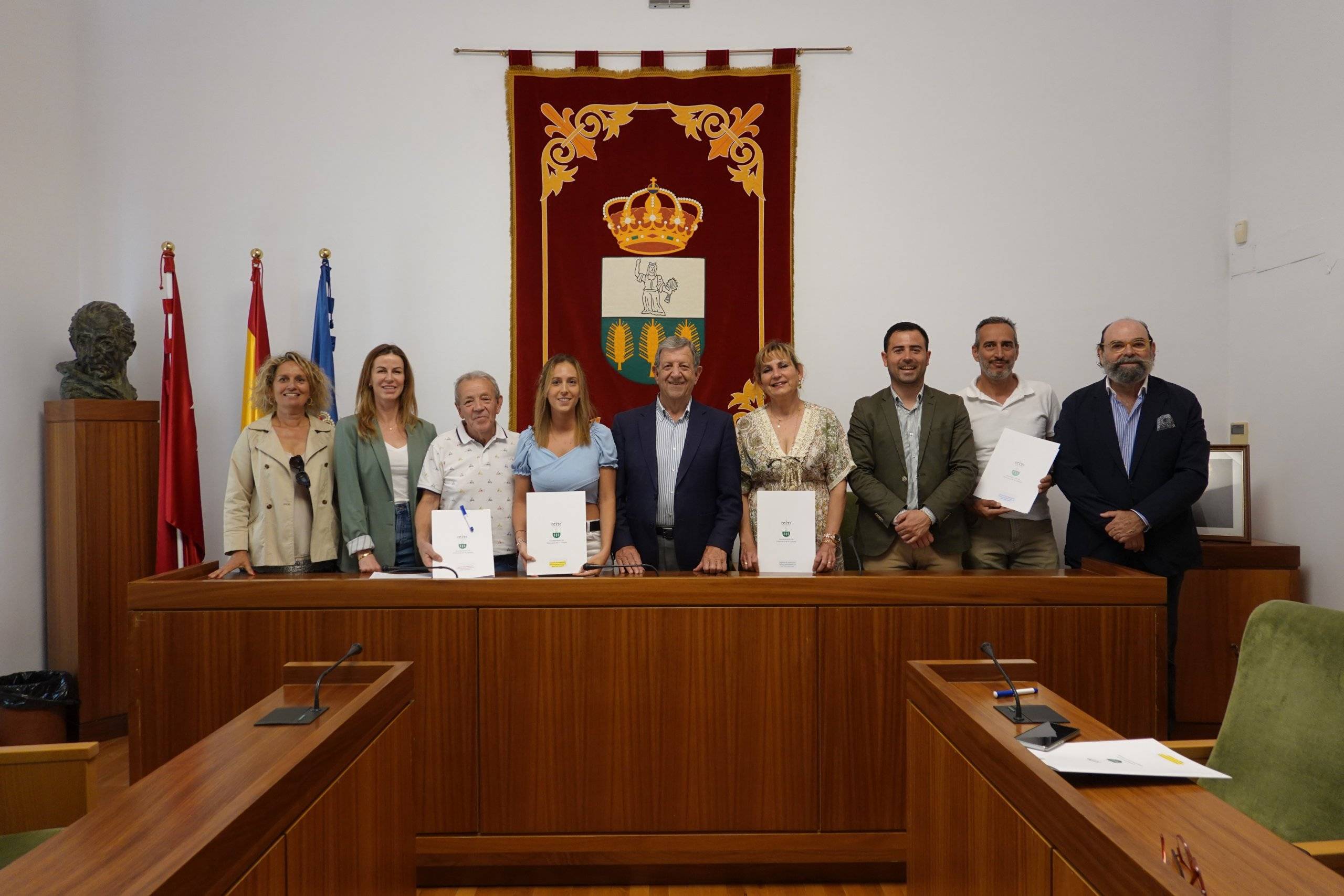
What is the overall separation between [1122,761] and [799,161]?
3941 millimetres

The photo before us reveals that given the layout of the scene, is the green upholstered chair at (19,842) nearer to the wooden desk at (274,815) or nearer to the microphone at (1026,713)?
the wooden desk at (274,815)

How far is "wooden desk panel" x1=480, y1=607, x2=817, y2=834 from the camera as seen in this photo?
286 cm

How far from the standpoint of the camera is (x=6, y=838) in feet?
6.59

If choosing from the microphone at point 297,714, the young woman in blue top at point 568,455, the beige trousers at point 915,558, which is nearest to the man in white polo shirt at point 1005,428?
the beige trousers at point 915,558

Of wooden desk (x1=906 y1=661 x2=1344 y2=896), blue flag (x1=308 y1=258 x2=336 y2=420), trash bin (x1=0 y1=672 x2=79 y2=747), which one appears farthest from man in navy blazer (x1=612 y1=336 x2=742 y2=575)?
trash bin (x1=0 y1=672 x2=79 y2=747)

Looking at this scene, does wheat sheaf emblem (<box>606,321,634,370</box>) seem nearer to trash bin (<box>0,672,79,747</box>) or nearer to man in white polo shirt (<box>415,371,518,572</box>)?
man in white polo shirt (<box>415,371,518,572</box>)

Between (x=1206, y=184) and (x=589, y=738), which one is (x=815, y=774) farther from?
(x=1206, y=184)

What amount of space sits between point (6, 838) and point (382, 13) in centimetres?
428

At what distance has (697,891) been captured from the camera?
9.35ft

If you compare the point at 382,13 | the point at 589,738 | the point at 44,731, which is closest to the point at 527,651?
the point at 589,738

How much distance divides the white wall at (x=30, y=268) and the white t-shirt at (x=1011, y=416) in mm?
4383

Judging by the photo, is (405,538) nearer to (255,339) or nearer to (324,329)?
(324,329)

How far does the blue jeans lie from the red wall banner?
1.40 metres

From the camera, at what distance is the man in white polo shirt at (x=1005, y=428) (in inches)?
143
